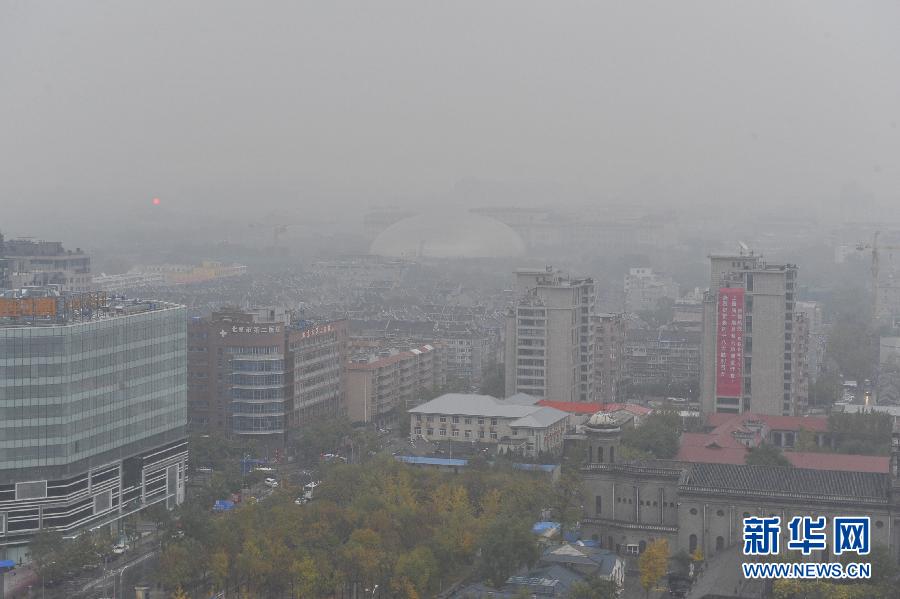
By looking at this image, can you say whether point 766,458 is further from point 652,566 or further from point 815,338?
point 815,338

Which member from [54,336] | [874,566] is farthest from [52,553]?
[874,566]

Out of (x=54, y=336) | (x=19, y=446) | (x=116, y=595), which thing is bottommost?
(x=116, y=595)

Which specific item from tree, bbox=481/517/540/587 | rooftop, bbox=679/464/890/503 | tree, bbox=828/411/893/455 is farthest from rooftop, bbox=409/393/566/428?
tree, bbox=481/517/540/587

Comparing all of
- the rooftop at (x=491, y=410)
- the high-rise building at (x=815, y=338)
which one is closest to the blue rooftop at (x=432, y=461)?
the rooftop at (x=491, y=410)

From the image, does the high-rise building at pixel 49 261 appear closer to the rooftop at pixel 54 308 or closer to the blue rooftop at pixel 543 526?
the rooftop at pixel 54 308

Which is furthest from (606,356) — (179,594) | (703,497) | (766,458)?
(179,594)

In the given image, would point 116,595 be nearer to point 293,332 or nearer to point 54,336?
point 54,336

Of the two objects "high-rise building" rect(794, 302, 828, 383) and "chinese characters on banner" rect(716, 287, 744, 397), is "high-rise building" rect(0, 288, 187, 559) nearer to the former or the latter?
"chinese characters on banner" rect(716, 287, 744, 397)
